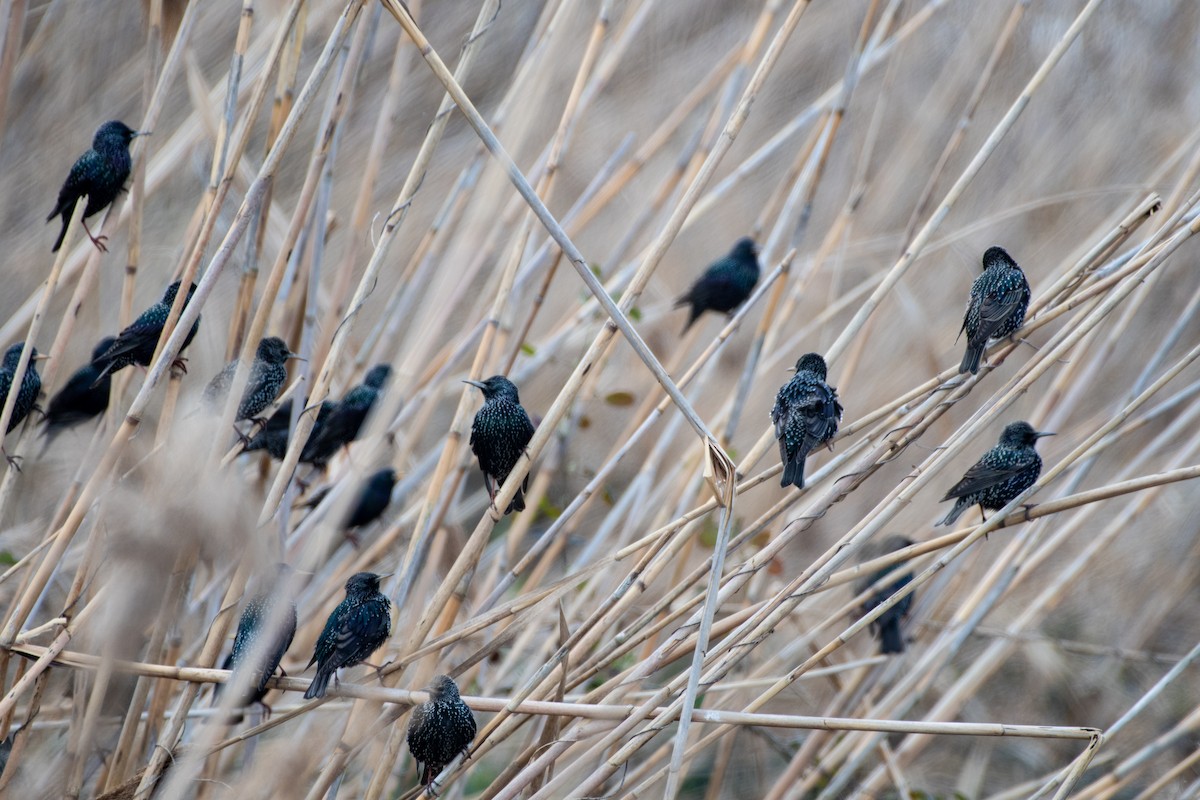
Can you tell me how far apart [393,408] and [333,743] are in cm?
162

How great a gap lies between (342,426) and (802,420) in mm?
1564

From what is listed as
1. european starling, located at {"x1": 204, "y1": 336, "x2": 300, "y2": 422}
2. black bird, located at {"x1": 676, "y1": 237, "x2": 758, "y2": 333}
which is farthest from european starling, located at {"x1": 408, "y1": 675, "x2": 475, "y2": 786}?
black bird, located at {"x1": 676, "y1": 237, "x2": 758, "y2": 333}

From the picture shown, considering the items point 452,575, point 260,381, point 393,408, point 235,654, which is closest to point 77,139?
point 260,381

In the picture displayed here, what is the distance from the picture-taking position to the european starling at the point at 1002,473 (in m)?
3.03

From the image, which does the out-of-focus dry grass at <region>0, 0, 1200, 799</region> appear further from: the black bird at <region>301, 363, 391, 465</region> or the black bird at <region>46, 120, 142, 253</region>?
the black bird at <region>46, 120, 142, 253</region>

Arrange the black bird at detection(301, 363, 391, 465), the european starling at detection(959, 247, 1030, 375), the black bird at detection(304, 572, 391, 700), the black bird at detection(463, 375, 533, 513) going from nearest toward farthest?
the black bird at detection(304, 572, 391, 700)
the european starling at detection(959, 247, 1030, 375)
the black bird at detection(463, 375, 533, 513)
the black bird at detection(301, 363, 391, 465)

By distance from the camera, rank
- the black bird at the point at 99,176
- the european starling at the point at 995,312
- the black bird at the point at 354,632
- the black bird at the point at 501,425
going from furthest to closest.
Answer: the black bird at the point at 99,176
the black bird at the point at 501,425
the european starling at the point at 995,312
the black bird at the point at 354,632

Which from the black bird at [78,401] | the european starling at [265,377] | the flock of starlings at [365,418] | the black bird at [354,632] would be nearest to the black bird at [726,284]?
the flock of starlings at [365,418]

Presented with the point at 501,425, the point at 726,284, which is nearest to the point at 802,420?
the point at 501,425

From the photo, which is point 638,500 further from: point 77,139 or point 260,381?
point 77,139

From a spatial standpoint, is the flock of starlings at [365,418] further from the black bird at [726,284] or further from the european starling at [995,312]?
the black bird at [726,284]

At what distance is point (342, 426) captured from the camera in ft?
11.1

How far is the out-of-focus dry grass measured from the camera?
2.57m

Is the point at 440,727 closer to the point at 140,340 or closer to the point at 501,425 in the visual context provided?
the point at 501,425
